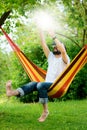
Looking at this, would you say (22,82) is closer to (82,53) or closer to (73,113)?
(73,113)

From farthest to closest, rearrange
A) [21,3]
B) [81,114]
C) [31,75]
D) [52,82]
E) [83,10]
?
[83,10]
[81,114]
[21,3]
[31,75]
[52,82]

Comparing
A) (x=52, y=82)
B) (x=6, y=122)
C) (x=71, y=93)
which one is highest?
(x=52, y=82)

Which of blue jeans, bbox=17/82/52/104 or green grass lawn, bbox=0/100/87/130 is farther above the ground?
blue jeans, bbox=17/82/52/104

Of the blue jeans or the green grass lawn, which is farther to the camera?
the green grass lawn

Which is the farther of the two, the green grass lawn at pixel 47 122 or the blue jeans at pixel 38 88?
the green grass lawn at pixel 47 122

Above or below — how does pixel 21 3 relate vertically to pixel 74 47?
above

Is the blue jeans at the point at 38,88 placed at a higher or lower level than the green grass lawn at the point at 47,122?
higher

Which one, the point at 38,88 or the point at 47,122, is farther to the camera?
the point at 47,122

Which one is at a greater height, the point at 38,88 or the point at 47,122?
the point at 38,88

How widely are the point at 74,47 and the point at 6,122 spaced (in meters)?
7.64

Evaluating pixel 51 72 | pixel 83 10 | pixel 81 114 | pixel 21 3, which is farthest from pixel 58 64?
pixel 83 10

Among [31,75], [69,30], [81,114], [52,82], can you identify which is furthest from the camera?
[69,30]

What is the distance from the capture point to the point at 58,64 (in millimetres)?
6418

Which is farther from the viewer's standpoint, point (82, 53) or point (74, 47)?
point (74, 47)
